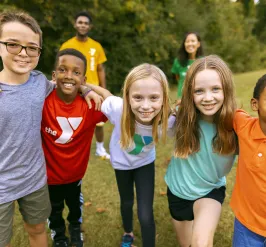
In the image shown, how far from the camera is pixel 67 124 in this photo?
2365 mm

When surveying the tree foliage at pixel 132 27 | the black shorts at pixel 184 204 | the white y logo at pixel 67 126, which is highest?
the tree foliage at pixel 132 27

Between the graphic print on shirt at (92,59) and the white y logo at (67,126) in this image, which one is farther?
the graphic print on shirt at (92,59)

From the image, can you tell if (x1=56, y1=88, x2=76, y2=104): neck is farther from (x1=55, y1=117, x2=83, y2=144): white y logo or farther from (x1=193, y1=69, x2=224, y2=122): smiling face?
(x1=193, y1=69, x2=224, y2=122): smiling face

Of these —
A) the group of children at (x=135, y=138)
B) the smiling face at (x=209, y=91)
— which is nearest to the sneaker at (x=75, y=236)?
the group of children at (x=135, y=138)

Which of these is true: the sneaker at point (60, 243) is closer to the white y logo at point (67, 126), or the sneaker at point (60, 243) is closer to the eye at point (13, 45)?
the white y logo at point (67, 126)

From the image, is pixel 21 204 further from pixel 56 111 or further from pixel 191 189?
pixel 191 189

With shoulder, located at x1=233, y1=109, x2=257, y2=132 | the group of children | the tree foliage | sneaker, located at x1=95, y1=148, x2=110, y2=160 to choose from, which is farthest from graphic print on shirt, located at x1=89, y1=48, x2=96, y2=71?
the tree foliage

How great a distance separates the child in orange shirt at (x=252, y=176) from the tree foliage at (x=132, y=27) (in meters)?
7.32

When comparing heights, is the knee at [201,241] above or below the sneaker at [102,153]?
above

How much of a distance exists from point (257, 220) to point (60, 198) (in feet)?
5.23

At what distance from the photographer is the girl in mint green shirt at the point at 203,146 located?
212 centimetres

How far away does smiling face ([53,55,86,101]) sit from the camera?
234 cm

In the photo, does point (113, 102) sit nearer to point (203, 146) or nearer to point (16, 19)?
point (203, 146)

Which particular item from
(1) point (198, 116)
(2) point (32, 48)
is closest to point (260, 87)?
(1) point (198, 116)
